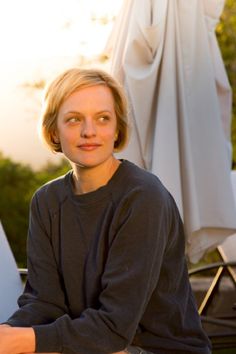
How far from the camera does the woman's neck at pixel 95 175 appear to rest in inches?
114

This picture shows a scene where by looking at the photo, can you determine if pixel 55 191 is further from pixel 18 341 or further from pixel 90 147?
pixel 18 341

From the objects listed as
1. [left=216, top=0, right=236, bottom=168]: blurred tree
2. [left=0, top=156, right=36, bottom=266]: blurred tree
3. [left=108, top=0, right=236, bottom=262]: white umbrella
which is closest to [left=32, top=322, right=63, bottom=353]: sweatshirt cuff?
[left=108, top=0, right=236, bottom=262]: white umbrella

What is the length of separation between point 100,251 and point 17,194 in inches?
263

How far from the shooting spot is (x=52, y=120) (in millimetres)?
2957

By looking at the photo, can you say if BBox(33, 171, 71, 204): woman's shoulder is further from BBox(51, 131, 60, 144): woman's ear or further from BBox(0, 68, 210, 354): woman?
BBox(51, 131, 60, 144): woman's ear

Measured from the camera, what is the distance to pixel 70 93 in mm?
2842

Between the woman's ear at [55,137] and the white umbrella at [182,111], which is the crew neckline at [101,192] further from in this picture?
the white umbrella at [182,111]

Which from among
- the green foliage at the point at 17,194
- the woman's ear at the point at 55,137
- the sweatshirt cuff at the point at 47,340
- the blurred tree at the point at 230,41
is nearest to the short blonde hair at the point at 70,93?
the woman's ear at the point at 55,137

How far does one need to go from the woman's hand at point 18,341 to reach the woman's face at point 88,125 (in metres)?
0.57

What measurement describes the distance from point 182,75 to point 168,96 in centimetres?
14

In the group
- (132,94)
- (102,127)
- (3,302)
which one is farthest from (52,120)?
(132,94)

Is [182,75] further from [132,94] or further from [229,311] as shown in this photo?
[229,311]

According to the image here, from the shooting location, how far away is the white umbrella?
4.73m

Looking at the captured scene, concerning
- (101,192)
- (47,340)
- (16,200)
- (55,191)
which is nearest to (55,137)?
(55,191)
